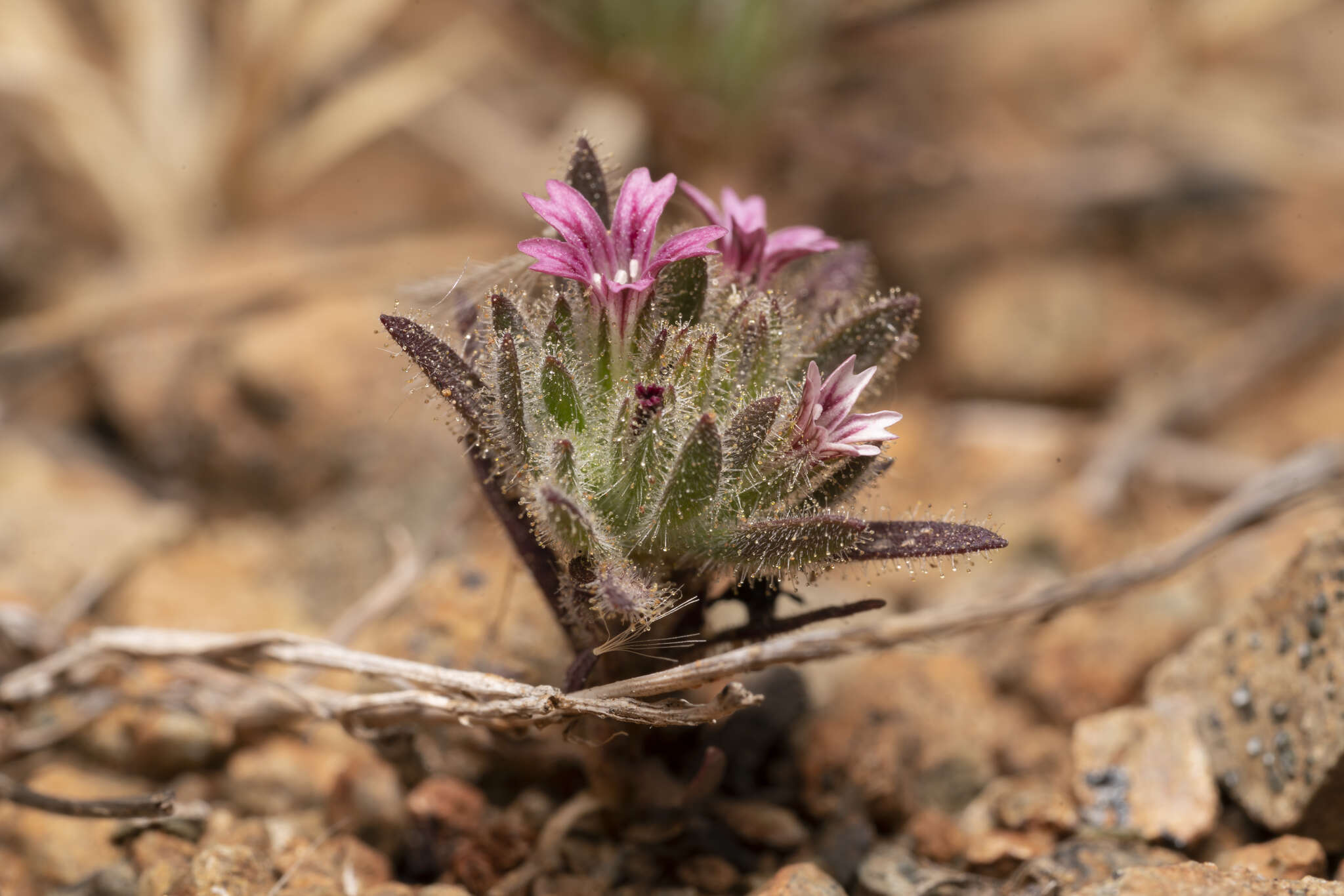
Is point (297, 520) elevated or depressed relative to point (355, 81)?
depressed

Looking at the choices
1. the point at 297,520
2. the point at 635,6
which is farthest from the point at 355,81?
the point at 297,520

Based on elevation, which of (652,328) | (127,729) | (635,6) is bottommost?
(127,729)

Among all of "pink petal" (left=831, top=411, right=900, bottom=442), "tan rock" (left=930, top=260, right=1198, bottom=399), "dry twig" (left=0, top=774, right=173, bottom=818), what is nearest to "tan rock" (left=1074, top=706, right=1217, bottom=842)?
"pink petal" (left=831, top=411, right=900, bottom=442)

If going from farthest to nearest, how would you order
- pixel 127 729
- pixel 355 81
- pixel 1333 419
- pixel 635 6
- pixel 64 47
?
1. pixel 355 81
2. pixel 64 47
3. pixel 635 6
4. pixel 1333 419
5. pixel 127 729

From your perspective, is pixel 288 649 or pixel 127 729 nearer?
pixel 288 649

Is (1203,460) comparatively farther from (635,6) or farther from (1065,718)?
(635,6)

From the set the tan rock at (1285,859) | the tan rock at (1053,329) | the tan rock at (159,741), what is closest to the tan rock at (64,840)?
the tan rock at (159,741)
